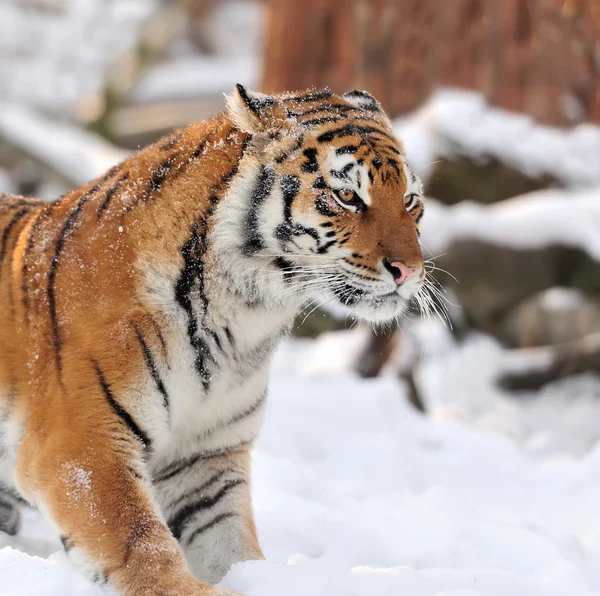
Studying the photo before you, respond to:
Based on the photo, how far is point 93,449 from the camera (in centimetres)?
233

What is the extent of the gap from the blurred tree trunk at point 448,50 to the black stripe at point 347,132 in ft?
13.5

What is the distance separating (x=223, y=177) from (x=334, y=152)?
293 mm

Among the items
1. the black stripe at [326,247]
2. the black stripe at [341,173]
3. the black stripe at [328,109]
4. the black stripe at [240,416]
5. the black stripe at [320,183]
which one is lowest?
the black stripe at [240,416]

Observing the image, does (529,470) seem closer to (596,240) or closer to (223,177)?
(596,240)

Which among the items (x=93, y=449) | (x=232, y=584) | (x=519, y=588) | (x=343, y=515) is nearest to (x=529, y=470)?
(x=343, y=515)

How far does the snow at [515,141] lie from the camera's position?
6168 mm

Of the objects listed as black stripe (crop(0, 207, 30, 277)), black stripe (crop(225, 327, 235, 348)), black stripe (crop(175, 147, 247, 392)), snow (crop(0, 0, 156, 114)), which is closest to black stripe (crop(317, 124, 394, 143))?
black stripe (crop(175, 147, 247, 392))

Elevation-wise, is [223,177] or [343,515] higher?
[223,177]

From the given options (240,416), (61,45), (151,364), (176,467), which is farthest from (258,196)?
(61,45)

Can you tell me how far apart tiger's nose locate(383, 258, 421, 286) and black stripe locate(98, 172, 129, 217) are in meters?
0.75

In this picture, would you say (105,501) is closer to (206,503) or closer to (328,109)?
(206,503)

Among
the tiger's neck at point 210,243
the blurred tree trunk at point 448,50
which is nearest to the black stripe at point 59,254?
the tiger's neck at point 210,243

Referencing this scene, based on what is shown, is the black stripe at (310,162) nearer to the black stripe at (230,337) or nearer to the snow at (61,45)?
the black stripe at (230,337)

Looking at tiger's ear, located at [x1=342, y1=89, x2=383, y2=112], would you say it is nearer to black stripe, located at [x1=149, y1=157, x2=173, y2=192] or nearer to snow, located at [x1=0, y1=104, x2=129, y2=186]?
black stripe, located at [x1=149, y1=157, x2=173, y2=192]
